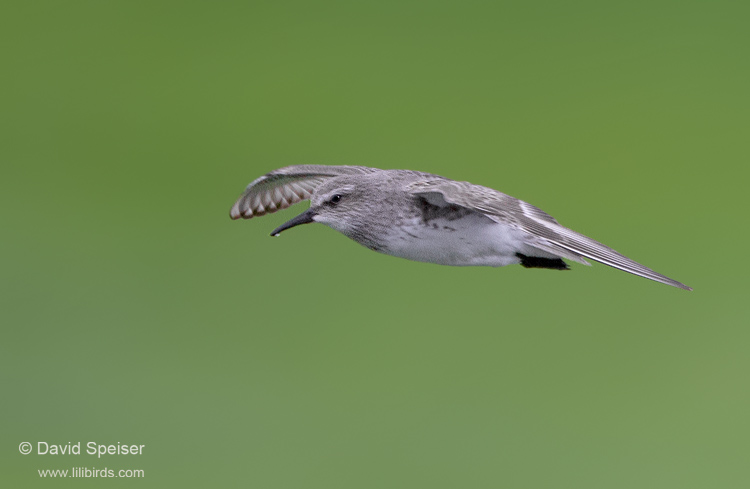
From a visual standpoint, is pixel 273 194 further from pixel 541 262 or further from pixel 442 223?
pixel 541 262

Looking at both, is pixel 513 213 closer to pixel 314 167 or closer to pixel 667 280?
pixel 667 280

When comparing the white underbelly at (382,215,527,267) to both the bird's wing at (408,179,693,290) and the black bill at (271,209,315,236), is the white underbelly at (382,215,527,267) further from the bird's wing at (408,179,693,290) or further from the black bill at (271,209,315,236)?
the black bill at (271,209,315,236)

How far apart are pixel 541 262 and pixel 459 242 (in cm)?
38

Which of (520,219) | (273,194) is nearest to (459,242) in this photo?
(520,219)

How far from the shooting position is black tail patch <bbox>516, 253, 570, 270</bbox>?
3.81 m

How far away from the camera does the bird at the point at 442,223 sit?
11.5ft

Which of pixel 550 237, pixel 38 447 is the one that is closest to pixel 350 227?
pixel 550 237

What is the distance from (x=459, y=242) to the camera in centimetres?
370

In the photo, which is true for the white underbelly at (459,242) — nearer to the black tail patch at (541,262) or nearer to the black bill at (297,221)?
the black tail patch at (541,262)

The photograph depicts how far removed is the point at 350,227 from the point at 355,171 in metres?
0.72

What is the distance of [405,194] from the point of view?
151 inches

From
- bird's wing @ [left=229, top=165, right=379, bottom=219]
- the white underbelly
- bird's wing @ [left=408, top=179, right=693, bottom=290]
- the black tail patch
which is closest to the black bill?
the white underbelly

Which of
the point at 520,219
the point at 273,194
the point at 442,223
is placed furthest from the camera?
the point at 273,194

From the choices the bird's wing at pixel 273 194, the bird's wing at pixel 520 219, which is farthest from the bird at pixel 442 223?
the bird's wing at pixel 273 194
